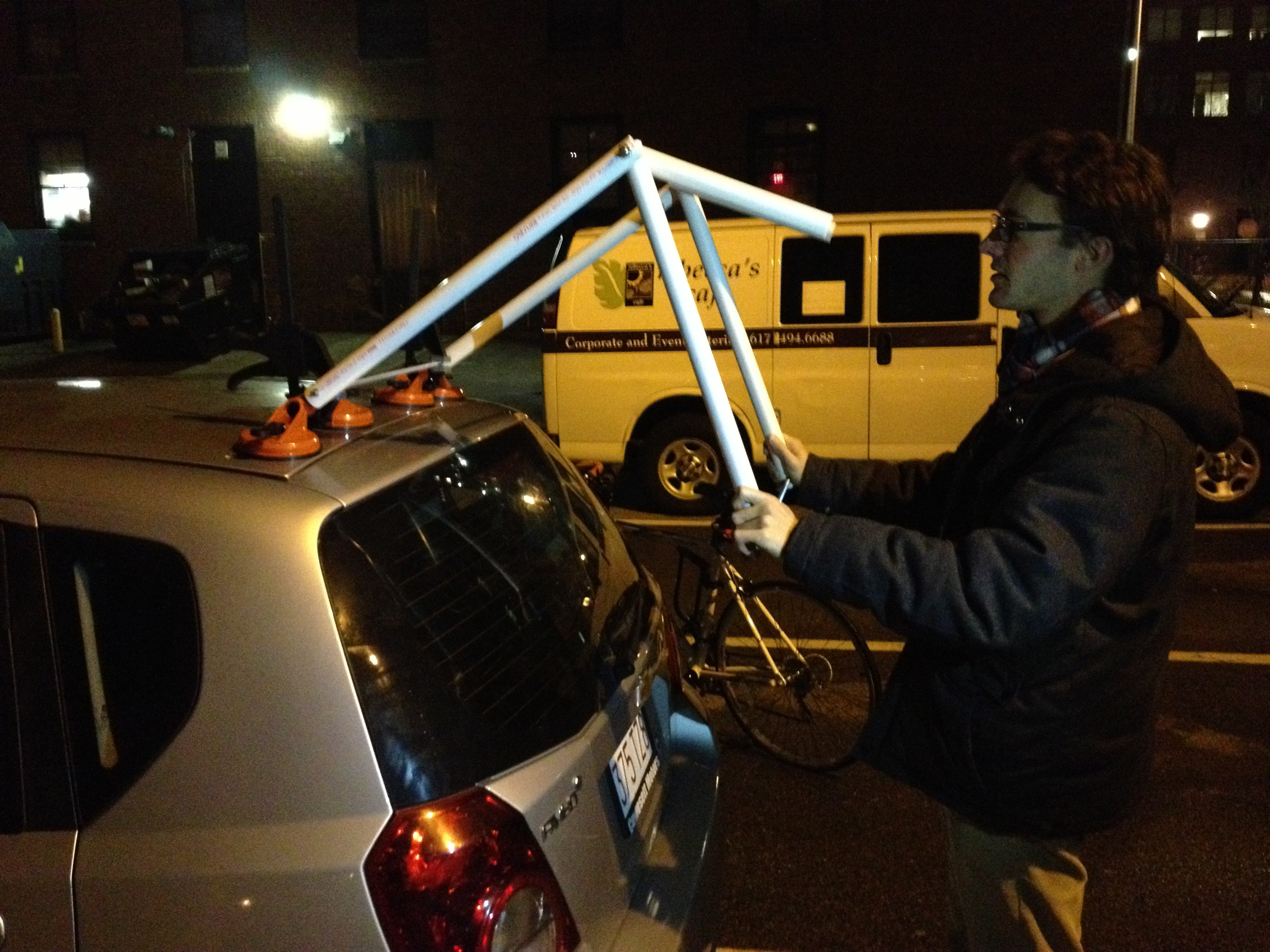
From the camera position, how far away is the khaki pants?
1960 millimetres

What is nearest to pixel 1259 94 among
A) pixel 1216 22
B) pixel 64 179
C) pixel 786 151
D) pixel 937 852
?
pixel 1216 22

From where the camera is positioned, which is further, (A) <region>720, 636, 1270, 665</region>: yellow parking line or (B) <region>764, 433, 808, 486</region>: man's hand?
(A) <region>720, 636, 1270, 665</region>: yellow parking line

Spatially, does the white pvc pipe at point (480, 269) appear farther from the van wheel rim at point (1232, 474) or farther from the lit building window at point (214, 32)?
the lit building window at point (214, 32)

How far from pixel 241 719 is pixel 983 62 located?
1766 cm

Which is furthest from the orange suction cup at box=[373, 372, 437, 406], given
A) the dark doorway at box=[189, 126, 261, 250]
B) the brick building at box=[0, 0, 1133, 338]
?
the dark doorway at box=[189, 126, 261, 250]

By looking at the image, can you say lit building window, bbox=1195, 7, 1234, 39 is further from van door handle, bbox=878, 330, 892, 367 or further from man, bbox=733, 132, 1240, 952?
man, bbox=733, 132, 1240, 952

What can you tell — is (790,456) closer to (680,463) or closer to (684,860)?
(684,860)

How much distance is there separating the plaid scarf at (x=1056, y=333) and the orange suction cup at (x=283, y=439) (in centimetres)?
124

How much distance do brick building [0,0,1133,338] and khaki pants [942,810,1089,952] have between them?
15.4 meters

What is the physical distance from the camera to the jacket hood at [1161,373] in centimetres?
173

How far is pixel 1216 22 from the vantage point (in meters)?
66.1

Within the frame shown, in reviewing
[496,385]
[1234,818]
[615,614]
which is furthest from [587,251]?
[496,385]

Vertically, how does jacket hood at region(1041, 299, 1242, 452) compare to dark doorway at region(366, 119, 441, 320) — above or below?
below

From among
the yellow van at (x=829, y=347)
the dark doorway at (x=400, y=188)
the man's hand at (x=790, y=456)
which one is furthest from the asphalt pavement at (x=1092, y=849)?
the dark doorway at (x=400, y=188)
